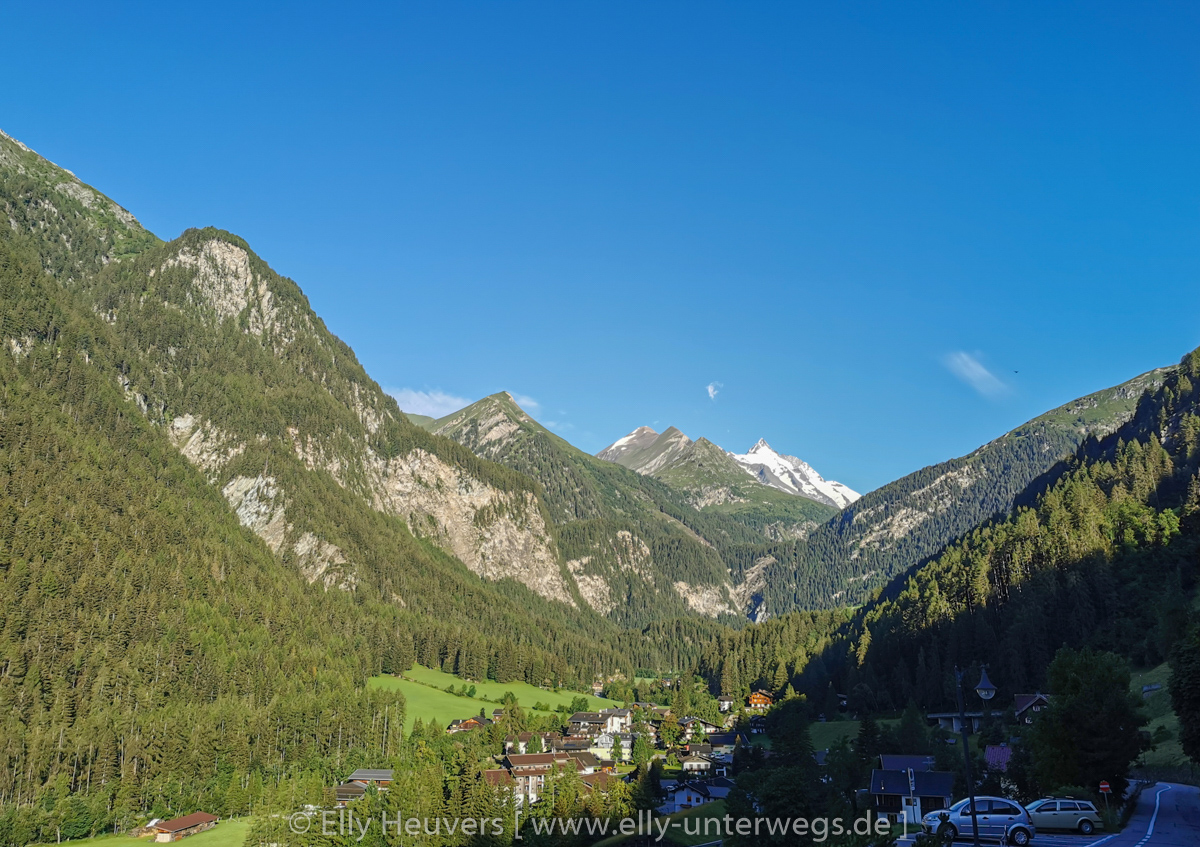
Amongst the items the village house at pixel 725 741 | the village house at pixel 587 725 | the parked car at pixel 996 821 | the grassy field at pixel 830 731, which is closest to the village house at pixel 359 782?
the village house at pixel 587 725

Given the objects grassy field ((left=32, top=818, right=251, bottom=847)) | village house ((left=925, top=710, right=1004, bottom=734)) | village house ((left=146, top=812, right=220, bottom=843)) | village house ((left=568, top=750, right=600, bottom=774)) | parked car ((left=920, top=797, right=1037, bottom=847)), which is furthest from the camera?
village house ((left=568, top=750, right=600, bottom=774))

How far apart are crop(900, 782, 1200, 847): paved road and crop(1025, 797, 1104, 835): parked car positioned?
49 cm

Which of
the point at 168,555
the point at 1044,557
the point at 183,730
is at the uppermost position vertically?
the point at 168,555

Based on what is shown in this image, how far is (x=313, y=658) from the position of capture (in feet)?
613

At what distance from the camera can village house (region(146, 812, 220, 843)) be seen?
108 metres

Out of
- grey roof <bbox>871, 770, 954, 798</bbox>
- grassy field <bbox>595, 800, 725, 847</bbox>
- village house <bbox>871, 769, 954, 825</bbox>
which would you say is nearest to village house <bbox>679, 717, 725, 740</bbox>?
grassy field <bbox>595, 800, 725, 847</bbox>

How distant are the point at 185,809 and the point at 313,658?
6718cm

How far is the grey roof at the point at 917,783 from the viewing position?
83.9m

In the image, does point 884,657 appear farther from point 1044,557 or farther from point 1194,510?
point 1194,510

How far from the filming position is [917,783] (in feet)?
283

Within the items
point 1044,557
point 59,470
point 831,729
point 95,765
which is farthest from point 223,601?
point 1044,557

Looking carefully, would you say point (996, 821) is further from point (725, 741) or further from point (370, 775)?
point (725, 741)

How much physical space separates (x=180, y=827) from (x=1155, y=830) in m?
116

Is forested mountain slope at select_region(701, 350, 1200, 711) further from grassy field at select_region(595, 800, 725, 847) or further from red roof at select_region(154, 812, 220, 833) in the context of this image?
red roof at select_region(154, 812, 220, 833)
